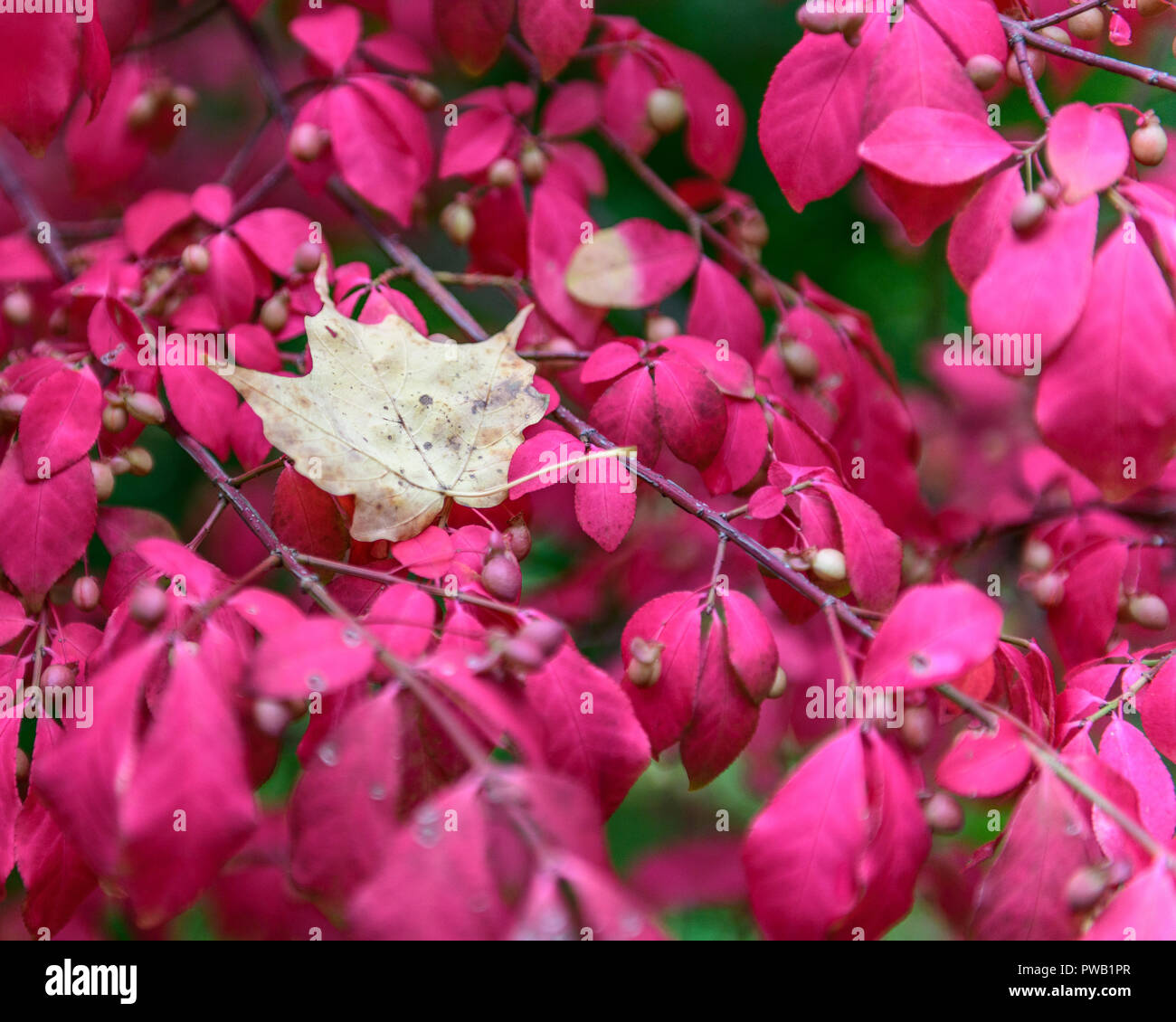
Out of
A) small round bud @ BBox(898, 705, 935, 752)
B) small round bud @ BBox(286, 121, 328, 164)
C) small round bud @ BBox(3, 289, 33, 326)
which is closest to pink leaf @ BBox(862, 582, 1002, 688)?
small round bud @ BBox(898, 705, 935, 752)

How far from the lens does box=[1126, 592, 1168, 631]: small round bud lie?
0.79m

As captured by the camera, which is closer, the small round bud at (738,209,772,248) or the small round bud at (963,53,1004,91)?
the small round bud at (963,53,1004,91)

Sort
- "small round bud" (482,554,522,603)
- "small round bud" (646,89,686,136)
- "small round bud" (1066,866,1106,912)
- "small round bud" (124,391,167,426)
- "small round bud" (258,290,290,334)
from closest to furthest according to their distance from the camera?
1. "small round bud" (1066,866,1106,912)
2. "small round bud" (482,554,522,603)
3. "small round bud" (124,391,167,426)
4. "small round bud" (258,290,290,334)
5. "small round bud" (646,89,686,136)

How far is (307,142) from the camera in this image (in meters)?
0.82

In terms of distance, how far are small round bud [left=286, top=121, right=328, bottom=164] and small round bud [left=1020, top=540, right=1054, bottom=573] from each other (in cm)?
77

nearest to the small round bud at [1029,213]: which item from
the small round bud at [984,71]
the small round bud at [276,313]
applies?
the small round bud at [984,71]

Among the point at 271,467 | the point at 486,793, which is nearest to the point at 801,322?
the point at 271,467

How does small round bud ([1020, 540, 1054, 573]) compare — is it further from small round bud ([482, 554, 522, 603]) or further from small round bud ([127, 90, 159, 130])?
small round bud ([127, 90, 159, 130])

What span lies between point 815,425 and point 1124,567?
298 millimetres

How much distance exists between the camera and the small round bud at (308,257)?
77 cm

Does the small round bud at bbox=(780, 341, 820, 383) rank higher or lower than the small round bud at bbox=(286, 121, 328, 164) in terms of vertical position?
lower

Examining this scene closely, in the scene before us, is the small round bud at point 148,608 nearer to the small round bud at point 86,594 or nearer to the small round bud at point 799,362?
the small round bud at point 86,594

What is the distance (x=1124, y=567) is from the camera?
32.6 inches
